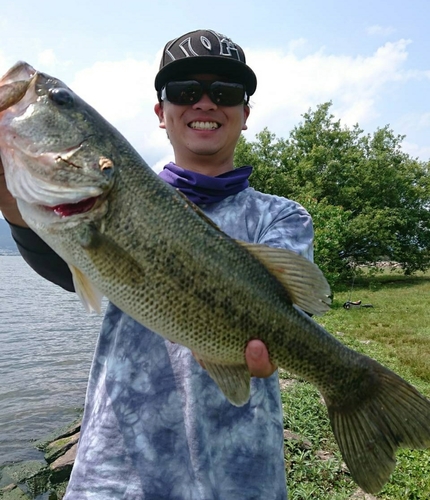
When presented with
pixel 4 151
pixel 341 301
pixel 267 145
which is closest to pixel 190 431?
pixel 4 151

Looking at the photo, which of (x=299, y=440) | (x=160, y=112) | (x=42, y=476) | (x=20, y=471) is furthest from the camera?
(x=20, y=471)

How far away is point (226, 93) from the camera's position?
2.85m

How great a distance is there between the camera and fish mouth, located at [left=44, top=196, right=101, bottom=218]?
218 cm

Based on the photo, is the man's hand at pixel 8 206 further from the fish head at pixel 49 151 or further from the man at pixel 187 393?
the fish head at pixel 49 151

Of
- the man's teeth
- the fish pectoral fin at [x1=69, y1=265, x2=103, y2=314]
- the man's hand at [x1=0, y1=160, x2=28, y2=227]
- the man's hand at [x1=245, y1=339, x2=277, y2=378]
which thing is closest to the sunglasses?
the man's teeth

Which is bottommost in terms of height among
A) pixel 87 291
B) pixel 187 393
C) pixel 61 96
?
pixel 187 393

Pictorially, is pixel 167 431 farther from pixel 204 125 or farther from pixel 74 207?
pixel 204 125

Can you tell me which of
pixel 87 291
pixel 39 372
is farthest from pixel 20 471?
pixel 87 291

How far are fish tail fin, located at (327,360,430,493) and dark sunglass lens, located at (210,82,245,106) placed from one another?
1.82m

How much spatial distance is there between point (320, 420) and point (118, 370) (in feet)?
16.5

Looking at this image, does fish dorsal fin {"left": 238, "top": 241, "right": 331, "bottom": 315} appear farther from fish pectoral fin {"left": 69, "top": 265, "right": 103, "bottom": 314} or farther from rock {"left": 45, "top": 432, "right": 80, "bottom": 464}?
rock {"left": 45, "top": 432, "right": 80, "bottom": 464}

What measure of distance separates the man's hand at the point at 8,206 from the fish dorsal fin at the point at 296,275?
51.0 inches

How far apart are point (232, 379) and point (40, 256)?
1265 millimetres

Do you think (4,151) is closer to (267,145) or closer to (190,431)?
(190,431)
